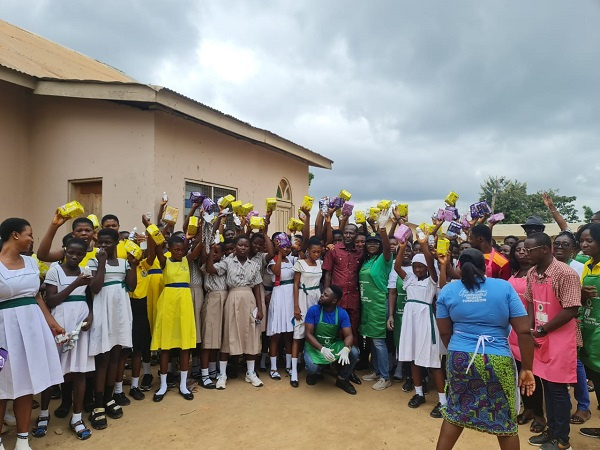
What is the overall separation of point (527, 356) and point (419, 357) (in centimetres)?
185

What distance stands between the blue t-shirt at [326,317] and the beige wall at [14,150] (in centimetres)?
490

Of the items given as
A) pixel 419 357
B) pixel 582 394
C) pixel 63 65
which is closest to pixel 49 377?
pixel 419 357

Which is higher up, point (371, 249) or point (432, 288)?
point (371, 249)

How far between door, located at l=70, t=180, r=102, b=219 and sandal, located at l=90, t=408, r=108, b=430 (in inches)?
137

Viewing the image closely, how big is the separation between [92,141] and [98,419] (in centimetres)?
430

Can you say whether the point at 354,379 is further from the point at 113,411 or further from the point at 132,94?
the point at 132,94

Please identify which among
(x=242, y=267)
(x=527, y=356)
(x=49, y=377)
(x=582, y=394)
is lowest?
(x=582, y=394)

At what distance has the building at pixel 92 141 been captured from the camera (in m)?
6.15

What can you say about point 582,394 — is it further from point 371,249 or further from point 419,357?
point 371,249

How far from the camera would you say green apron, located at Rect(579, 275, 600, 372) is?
3.61 meters

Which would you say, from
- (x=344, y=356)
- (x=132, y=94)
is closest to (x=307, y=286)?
(x=344, y=356)

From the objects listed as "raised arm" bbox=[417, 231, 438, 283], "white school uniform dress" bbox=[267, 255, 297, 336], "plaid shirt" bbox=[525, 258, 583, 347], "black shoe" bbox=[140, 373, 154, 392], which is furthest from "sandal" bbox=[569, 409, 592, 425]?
"black shoe" bbox=[140, 373, 154, 392]

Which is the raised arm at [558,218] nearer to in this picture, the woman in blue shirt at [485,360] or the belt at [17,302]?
the woman in blue shirt at [485,360]

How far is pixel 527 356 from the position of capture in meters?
2.72
